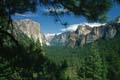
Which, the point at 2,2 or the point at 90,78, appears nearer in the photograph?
the point at 2,2

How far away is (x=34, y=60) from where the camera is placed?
7.77 metres

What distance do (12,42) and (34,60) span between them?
0.59 meters

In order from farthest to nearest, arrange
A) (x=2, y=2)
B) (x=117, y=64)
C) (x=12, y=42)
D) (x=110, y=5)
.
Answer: (x=117, y=64) < (x=12, y=42) < (x=2, y=2) < (x=110, y=5)

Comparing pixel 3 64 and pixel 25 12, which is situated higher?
pixel 25 12

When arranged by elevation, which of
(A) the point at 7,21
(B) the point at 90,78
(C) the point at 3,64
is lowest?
(B) the point at 90,78

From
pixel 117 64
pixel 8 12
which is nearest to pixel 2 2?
pixel 8 12

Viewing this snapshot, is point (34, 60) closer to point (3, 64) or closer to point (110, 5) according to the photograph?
point (3, 64)

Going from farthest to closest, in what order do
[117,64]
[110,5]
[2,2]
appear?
[117,64] < [2,2] < [110,5]

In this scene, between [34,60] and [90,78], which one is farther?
[90,78]

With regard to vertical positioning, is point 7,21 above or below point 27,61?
above

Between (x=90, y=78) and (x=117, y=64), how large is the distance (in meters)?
5.50

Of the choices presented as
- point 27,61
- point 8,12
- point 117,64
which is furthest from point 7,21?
point 117,64

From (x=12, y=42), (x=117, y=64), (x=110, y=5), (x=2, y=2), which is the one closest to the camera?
(x=110, y=5)

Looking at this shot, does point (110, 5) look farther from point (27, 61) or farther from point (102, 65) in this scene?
point (102, 65)
